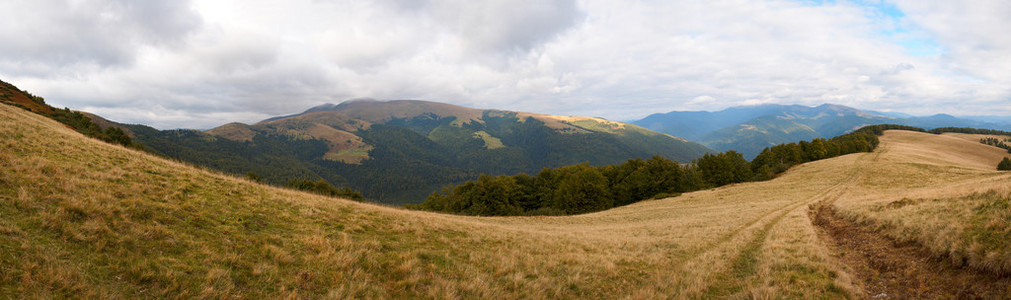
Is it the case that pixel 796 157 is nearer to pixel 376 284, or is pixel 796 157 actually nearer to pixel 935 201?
pixel 935 201

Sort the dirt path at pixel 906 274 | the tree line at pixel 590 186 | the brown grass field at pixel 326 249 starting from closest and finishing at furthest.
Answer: the brown grass field at pixel 326 249 < the dirt path at pixel 906 274 < the tree line at pixel 590 186

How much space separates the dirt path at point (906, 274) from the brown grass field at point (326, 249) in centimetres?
18

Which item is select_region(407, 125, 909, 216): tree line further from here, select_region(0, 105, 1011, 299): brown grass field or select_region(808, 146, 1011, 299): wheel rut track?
select_region(808, 146, 1011, 299): wheel rut track

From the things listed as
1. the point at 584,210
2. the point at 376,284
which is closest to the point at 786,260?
the point at 376,284

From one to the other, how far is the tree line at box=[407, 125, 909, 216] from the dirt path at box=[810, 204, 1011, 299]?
44.1 metres

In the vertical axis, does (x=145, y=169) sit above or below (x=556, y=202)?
above

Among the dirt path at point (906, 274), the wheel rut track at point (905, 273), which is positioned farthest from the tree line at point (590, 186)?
the dirt path at point (906, 274)

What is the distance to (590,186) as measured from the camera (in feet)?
204

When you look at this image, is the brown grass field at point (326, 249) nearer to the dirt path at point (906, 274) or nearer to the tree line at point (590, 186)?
the dirt path at point (906, 274)

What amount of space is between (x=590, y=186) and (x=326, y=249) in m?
56.9

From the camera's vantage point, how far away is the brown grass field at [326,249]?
6.45m

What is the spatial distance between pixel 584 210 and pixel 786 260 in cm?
4958

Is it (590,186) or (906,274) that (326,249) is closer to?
(906,274)

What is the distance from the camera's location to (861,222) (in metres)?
15.6
